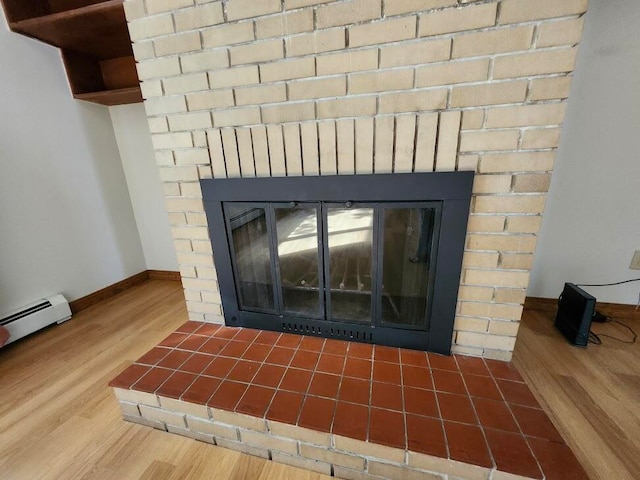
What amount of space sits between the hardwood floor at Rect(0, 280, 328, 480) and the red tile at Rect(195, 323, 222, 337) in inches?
16.0

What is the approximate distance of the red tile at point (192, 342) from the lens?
1254 millimetres

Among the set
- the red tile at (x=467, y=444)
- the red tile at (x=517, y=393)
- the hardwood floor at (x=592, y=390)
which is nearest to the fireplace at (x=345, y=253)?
the red tile at (x=517, y=393)

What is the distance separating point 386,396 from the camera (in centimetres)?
96

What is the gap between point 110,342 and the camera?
1.59m

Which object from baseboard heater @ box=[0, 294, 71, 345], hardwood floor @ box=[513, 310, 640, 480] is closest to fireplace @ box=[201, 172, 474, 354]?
hardwood floor @ box=[513, 310, 640, 480]

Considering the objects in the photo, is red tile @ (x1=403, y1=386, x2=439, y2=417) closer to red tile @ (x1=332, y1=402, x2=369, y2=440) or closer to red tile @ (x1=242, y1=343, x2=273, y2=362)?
red tile @ (x1=332, y1=402, x2=369, y2=440)

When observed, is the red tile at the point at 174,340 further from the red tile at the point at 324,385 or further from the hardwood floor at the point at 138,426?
the red tile at the point at 324,385

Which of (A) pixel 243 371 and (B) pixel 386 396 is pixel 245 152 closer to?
(A) pixel 243 371

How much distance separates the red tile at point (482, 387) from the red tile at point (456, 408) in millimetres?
53

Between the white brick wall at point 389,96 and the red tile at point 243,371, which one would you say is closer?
the white brick wall at point 389,96

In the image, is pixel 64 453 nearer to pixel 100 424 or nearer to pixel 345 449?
pixel 100 424

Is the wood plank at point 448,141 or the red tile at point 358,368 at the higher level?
the wood plank at point 448,141

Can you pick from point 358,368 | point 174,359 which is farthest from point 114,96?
point 358,368

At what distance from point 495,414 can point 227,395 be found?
3.02ft
